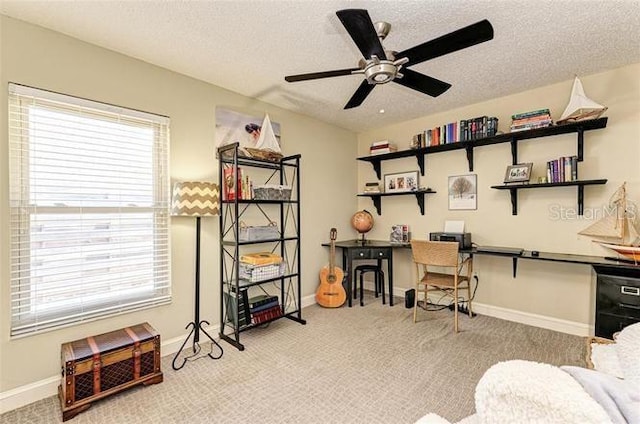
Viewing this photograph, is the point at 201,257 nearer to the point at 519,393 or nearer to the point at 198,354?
the point at 198,354

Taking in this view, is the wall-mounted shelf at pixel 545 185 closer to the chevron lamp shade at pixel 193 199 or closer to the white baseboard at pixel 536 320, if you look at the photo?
the white baseboard at pixel 536 320

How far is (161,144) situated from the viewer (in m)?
2.47

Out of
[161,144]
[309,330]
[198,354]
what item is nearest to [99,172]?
[161,144]

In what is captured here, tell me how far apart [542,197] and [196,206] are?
130 inches

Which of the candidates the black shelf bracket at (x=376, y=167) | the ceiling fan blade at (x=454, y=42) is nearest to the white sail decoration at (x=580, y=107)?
the ceiling fan blade at (x=454, y=42)

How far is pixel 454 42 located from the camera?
1592 mm

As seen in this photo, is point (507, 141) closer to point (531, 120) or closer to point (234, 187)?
point (531, 120)

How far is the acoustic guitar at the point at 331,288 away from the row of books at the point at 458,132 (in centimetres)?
168

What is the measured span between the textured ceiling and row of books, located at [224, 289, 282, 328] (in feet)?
6.56

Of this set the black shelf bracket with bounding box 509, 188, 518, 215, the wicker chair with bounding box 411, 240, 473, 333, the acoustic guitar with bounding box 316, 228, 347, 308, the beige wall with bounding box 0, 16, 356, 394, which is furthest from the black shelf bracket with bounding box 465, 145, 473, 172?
the acoustic guitar with bounding box 316, 228, 347, 308

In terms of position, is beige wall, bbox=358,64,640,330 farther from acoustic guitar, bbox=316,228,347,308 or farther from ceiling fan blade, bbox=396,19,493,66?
ceiling fan blade, bbox=396,19,493,66

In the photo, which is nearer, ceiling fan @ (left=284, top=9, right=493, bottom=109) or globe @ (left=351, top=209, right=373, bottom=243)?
ceiling fan @ (left=284, top=9, right=493, bottom=109)

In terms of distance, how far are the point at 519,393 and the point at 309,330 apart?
2.53m

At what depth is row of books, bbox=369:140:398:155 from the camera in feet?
13.0
